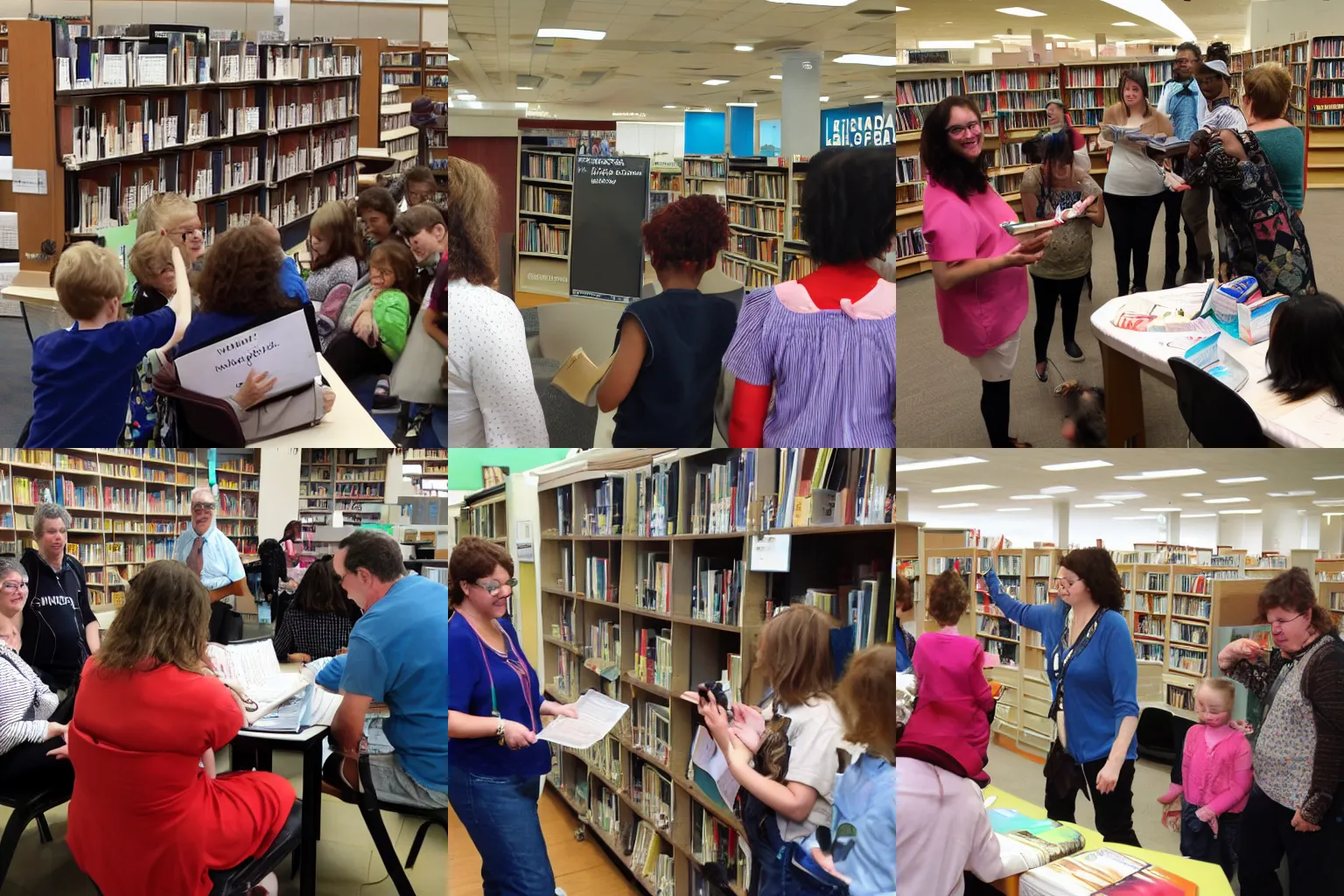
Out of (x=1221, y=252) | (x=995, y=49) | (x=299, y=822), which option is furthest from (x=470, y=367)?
(x=1221, y=252)

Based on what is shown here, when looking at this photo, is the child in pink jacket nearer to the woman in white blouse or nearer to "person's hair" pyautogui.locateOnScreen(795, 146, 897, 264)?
"person's hair" pyautogui.locateOnScreen(795, 146, 897, 264)

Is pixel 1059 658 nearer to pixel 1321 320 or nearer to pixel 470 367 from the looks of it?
pixel 1321 320

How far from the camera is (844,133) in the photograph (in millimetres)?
2484

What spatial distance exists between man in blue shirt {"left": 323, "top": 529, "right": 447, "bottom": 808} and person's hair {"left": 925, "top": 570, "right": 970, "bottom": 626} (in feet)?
4.21

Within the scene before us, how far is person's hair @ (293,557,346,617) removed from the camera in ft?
9.16

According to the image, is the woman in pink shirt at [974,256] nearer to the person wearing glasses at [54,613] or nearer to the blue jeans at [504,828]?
the blue jeans at [504,828]

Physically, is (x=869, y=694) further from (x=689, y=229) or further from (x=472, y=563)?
(x=689, y=229)

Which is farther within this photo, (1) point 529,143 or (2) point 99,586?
(2) point 99,586

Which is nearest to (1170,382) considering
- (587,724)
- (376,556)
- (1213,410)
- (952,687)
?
(1213,410)

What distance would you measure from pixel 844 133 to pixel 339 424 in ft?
4.42

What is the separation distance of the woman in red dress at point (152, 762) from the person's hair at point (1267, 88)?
9.78 feet

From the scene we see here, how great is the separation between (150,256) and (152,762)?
3.81 ft

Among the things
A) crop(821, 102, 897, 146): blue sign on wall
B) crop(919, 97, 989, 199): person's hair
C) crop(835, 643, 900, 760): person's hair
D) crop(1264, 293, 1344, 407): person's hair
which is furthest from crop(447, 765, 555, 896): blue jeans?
crop(1264, 293, 1344, 407): person's hair

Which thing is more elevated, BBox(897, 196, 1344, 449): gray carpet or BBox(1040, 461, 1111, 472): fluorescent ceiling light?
BBox(897, 196, 1344, 449): gray carpet
